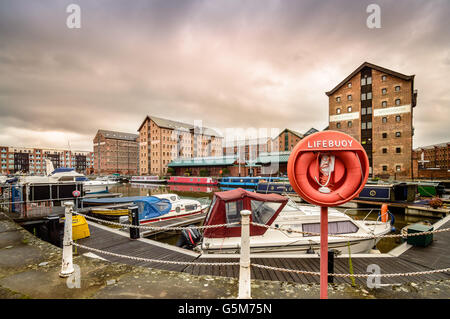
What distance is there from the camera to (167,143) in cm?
7456

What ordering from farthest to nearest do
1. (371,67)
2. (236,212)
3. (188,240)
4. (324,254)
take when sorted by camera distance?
(371,67)
(188,240)
(236,212)
(324,254)

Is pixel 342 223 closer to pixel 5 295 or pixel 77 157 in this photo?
pixel 5 295

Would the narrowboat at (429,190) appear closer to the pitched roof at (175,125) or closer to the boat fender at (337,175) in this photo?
the boat fender at (337,175)

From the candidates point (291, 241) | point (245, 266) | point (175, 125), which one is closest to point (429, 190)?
point (291, 241)

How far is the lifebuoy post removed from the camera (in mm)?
2357

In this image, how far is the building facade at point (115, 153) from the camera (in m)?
88.4

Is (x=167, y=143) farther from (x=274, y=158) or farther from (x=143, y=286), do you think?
(x=143, y=286)

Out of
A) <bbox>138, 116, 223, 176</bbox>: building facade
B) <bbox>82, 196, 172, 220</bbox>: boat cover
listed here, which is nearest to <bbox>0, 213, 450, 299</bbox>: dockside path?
<bbox>82, 196, 172, 220</bbox>: boat cover

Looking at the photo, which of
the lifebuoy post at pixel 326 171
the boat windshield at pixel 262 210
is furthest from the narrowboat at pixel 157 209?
the lifebuoy post at pixel 326 171

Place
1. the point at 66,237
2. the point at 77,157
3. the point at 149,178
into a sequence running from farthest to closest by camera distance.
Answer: the point at 77,157
the point at 149,178
the point at 66,237

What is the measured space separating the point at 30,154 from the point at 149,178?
104m

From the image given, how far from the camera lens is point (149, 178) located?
5762 cm

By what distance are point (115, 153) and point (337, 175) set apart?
10086 centimetres
